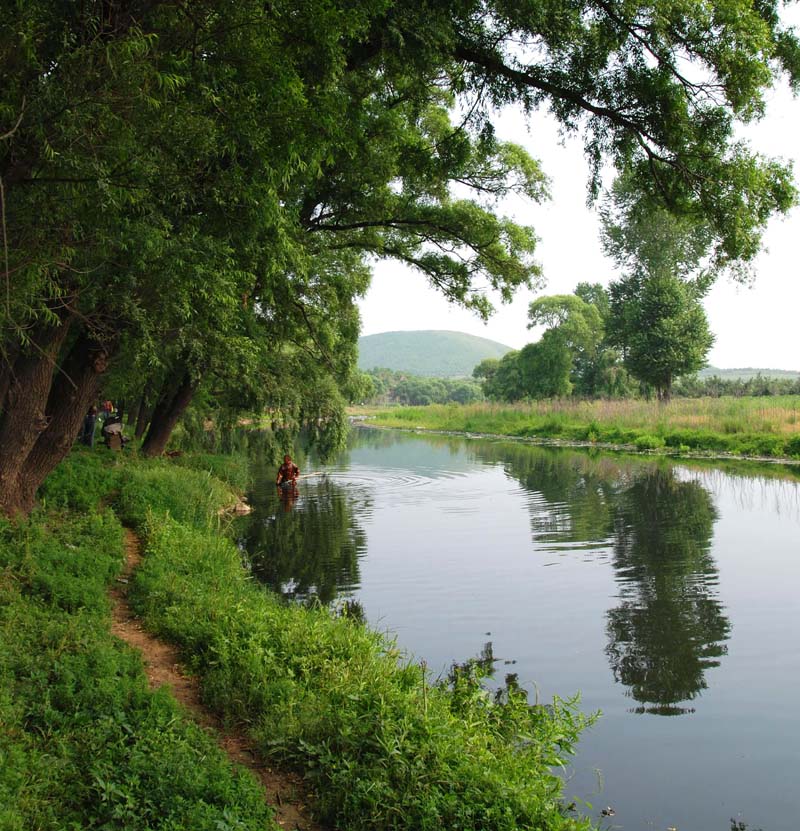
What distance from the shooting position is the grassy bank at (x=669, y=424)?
3006 centimetres

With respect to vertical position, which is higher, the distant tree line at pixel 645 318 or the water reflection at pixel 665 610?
the distant tree line at pixel 645 318

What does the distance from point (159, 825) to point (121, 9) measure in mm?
6229

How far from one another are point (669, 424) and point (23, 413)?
31617 mm

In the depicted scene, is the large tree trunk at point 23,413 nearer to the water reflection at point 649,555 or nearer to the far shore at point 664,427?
the water reflection at point 649,555

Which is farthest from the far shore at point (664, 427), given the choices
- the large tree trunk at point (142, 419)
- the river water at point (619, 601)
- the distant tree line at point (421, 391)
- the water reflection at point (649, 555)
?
the distant tree line at point (421, 391)

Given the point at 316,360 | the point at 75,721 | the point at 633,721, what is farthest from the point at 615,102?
the point at 316,360

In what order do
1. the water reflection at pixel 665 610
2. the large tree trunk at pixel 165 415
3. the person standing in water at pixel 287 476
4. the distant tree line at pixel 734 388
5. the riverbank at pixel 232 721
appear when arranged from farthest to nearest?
1. the distant tree line at pixel 734 388
2. the person standing in water at pixel 287 476
3. the large tree trunk at pixel 165 415
4. the water reflection at pixel 665 610
5. the riverbank at pixel 232 721

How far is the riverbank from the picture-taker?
Answer: 14.6ft

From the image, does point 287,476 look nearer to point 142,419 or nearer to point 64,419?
point 142,419

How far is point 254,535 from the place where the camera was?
16516 mm

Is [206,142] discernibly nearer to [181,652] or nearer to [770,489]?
[181,652]

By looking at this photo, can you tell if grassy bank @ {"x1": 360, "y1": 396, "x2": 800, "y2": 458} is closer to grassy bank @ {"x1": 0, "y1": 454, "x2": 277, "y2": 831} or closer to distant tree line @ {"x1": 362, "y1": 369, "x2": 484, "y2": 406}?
grassy bank @ {"x1": 0, "y1": 454, "x2": 277, "y2": 831}

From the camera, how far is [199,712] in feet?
19.4

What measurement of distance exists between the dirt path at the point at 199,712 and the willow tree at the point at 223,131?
2652 mm
